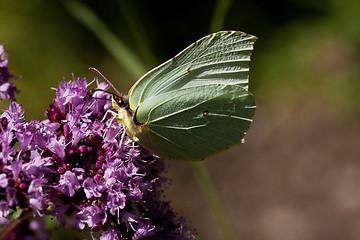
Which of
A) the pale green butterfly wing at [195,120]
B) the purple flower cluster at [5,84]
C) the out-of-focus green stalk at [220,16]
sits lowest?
the pale green butterfly wing at [195,120]

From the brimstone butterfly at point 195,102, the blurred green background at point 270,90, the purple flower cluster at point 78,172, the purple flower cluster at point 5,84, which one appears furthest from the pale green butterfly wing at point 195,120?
the blurred green background at point 270,90

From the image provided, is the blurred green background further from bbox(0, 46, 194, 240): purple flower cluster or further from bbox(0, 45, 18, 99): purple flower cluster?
bbox(0, 46, 194, 240): purple flower cluster

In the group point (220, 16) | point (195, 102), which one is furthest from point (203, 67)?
point (220, 16)

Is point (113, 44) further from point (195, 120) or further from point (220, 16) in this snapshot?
point (195, 120)

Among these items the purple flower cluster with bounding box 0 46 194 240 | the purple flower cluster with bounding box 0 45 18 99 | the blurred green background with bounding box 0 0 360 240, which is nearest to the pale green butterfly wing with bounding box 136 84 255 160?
the purple flower cluster with bounding box 0 46 194 240

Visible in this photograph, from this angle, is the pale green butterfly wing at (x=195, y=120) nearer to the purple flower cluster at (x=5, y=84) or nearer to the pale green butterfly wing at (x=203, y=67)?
the pale green butterfly wing at (x=203, y=67)

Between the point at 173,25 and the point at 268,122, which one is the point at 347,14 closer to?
the point at 268,122
